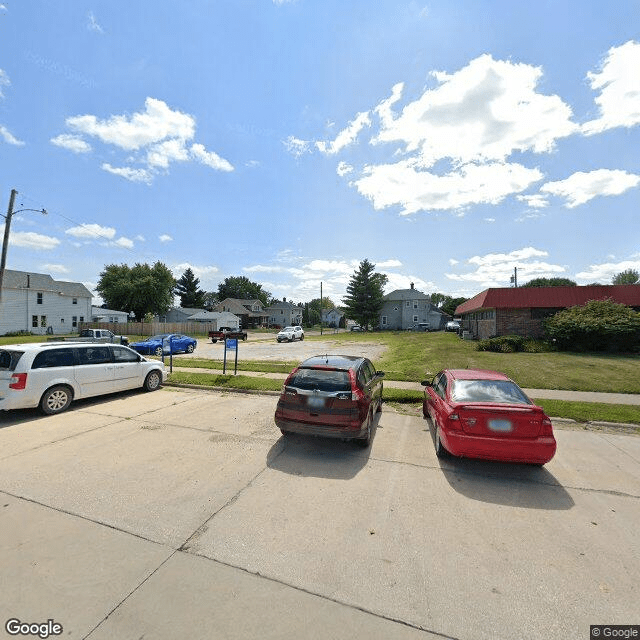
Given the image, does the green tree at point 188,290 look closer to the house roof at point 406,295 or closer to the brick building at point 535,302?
the house roof at point 406,295

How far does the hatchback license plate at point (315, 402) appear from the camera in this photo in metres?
5.75

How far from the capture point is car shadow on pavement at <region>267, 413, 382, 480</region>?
5073 mm

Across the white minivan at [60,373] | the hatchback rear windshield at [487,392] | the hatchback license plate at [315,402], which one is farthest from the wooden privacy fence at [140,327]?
the hatchback rear windshield at [487,392]

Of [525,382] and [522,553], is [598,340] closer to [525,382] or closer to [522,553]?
[525,382]

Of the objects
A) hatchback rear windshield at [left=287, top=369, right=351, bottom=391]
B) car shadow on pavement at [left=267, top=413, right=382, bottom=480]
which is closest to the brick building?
car shadow on pavement at [left=267, top=413, right=382, bottom=480]

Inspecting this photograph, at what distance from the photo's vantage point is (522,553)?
3271 mm

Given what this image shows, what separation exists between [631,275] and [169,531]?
91272 mm

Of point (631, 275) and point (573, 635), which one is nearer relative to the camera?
point (573, 635)

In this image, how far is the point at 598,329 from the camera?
760 inches

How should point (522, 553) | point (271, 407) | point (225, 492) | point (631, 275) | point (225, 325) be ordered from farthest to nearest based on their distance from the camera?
point (631, 275) < point (225, 325) < point (271, 407) < point (225, 492) < point (522, 553)

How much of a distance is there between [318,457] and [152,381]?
7.39 m

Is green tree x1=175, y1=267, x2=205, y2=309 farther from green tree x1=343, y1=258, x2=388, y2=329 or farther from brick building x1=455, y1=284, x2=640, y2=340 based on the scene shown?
brick building x1=455, y1=284, x2=640, y2=340

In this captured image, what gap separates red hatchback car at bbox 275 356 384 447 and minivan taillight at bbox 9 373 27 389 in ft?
19.4

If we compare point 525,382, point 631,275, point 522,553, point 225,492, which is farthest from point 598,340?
point 631,275
